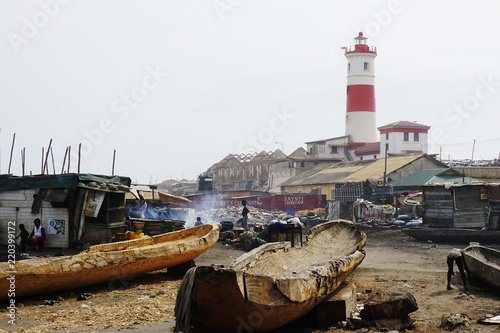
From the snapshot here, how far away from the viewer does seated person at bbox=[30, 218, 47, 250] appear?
14.4 meters

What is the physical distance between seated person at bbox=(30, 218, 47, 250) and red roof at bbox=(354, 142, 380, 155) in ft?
124

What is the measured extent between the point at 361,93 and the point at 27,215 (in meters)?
38.6

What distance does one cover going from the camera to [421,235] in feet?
61.0

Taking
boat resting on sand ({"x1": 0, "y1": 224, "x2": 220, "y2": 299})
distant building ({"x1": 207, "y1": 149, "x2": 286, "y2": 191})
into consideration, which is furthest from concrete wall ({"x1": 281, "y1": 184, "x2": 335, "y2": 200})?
boat resting on sand ({"x1": 0, "y1": 224, "x2": 220, "y2": 299})

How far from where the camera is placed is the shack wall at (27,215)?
585 inches

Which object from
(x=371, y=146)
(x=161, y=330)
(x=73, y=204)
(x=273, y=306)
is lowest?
(x=161, y=330)

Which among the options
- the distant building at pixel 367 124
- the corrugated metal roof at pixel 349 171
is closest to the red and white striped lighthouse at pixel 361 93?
the distant building at pixel 367 124

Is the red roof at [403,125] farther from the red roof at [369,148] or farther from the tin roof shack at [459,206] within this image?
the tin roof shack at [459,206]

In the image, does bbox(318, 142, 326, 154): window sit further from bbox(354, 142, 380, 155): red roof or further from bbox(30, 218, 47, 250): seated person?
bbox(30, 218, 47, 250): seated person

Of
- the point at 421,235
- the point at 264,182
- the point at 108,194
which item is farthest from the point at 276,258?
the point at 264,182

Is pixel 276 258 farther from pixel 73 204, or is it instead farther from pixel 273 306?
pixel 73 204

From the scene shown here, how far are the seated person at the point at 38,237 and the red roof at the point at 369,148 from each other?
37643 mm

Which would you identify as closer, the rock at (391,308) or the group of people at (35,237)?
the rock at (391,308)

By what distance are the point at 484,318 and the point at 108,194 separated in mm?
10294
